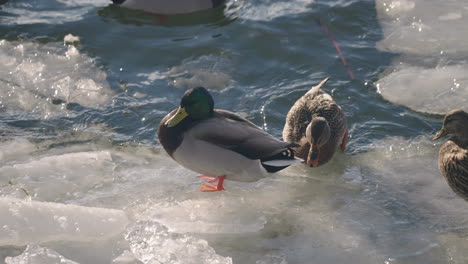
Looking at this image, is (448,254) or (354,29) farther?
(354,29)

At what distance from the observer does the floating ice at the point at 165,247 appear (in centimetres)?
356

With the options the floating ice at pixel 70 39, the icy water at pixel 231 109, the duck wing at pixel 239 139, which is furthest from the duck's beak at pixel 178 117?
the floating ice at pixel 70 39

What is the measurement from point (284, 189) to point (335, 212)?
44 cm

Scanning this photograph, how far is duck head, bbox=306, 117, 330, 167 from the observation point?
4.57 meters

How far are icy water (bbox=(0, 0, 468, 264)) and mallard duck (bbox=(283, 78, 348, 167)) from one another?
122 millimetres

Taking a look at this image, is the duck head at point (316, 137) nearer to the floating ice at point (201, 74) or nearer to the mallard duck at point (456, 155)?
the mallard duck at point (456, 155)

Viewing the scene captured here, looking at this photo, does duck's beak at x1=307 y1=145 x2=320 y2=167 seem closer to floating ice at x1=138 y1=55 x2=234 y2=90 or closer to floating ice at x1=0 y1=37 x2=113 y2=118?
floating ice at x1=138 y1=55 x2=234 y2=90

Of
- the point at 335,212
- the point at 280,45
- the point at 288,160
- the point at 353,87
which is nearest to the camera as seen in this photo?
the point at 335,212

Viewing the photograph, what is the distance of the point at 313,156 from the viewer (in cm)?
456

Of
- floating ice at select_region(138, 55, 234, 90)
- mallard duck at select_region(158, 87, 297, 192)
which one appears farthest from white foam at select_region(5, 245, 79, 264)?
floating ice at select_region(138, 55, 234, 90)

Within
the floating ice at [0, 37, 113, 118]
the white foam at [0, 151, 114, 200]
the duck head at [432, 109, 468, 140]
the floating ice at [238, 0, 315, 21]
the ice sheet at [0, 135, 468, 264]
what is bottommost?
the ice sheet at [0, 135, 468, 264]

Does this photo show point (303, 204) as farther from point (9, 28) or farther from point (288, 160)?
point (9, 28)

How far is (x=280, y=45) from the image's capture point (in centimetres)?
661

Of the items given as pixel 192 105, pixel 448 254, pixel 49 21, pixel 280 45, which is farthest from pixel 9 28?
pixel 448 254
